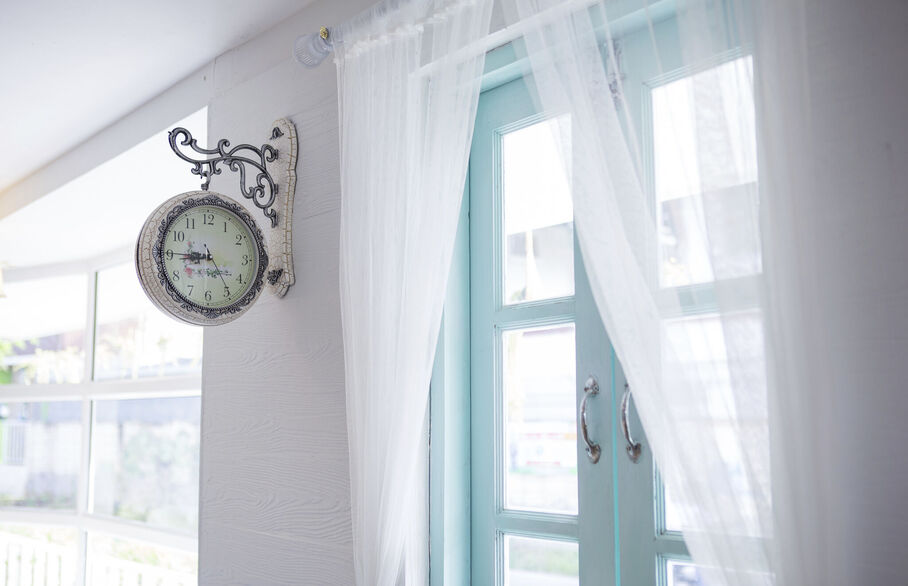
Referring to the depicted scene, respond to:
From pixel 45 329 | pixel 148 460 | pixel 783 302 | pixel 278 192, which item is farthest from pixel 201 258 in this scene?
pixel 45 329

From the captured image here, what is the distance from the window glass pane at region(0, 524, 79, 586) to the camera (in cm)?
499

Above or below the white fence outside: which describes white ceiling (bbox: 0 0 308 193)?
above

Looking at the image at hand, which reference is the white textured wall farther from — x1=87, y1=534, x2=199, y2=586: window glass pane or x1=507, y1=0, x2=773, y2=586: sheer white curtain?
x1=87, y1=534, x2=199, y2=586: window glass pane

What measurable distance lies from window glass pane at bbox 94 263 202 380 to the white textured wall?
195 cm

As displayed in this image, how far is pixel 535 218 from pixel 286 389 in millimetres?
912

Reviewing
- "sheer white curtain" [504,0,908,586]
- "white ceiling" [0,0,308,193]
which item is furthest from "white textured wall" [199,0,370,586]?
"sheer white curtain" [504,0,908,586]

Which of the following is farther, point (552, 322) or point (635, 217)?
point (552, 322)

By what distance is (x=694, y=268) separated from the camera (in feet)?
4.55

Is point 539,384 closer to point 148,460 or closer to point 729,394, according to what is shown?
point 729,394

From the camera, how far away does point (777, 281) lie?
4.05ft

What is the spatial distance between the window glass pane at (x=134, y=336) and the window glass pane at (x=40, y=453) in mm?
504

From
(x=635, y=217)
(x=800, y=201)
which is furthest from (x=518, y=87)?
(x=800, y=201)

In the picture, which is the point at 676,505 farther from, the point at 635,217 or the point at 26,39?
the point at 26,39

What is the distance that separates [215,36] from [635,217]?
6.06 feet
